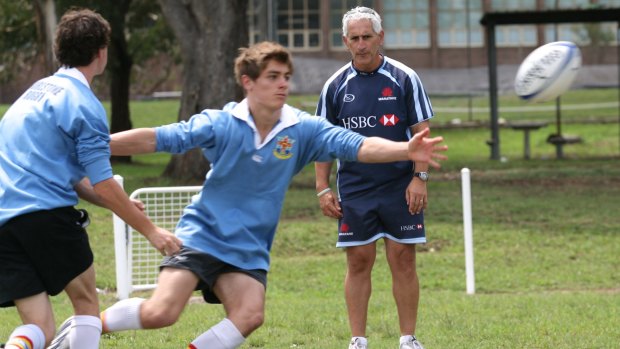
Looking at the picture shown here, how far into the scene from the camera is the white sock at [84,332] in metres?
5.92

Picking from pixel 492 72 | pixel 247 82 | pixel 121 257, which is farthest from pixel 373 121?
pixel 492 72

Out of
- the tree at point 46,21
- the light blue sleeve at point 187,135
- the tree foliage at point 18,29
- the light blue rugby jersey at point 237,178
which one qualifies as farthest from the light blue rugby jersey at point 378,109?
the tree foliage at point 18,29

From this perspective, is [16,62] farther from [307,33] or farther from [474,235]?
[307,33]

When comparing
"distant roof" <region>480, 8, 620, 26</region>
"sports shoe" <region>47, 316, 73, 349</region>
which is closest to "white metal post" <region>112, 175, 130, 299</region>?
"sports shoe" <region>47, 316, 73, 349</region>

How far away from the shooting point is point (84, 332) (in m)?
5.92

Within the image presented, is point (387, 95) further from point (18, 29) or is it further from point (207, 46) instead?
point (18, 29)

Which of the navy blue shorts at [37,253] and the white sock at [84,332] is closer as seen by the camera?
the navy blue shorts at [37,253]

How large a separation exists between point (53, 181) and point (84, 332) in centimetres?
85

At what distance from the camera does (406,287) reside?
7559 mm

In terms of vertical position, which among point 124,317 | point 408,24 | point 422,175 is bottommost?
point 124,317

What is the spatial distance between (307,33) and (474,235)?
4987 centimetres

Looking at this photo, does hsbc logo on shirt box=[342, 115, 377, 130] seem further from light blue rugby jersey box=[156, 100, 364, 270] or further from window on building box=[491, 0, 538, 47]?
window on building box=[491, 0, 538, 47]

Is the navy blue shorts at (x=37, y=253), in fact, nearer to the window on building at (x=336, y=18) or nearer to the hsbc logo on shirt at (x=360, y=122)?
the hsbc logo on shirt at (x=360, y=122)

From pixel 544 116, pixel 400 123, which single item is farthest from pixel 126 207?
pixel 544 116
